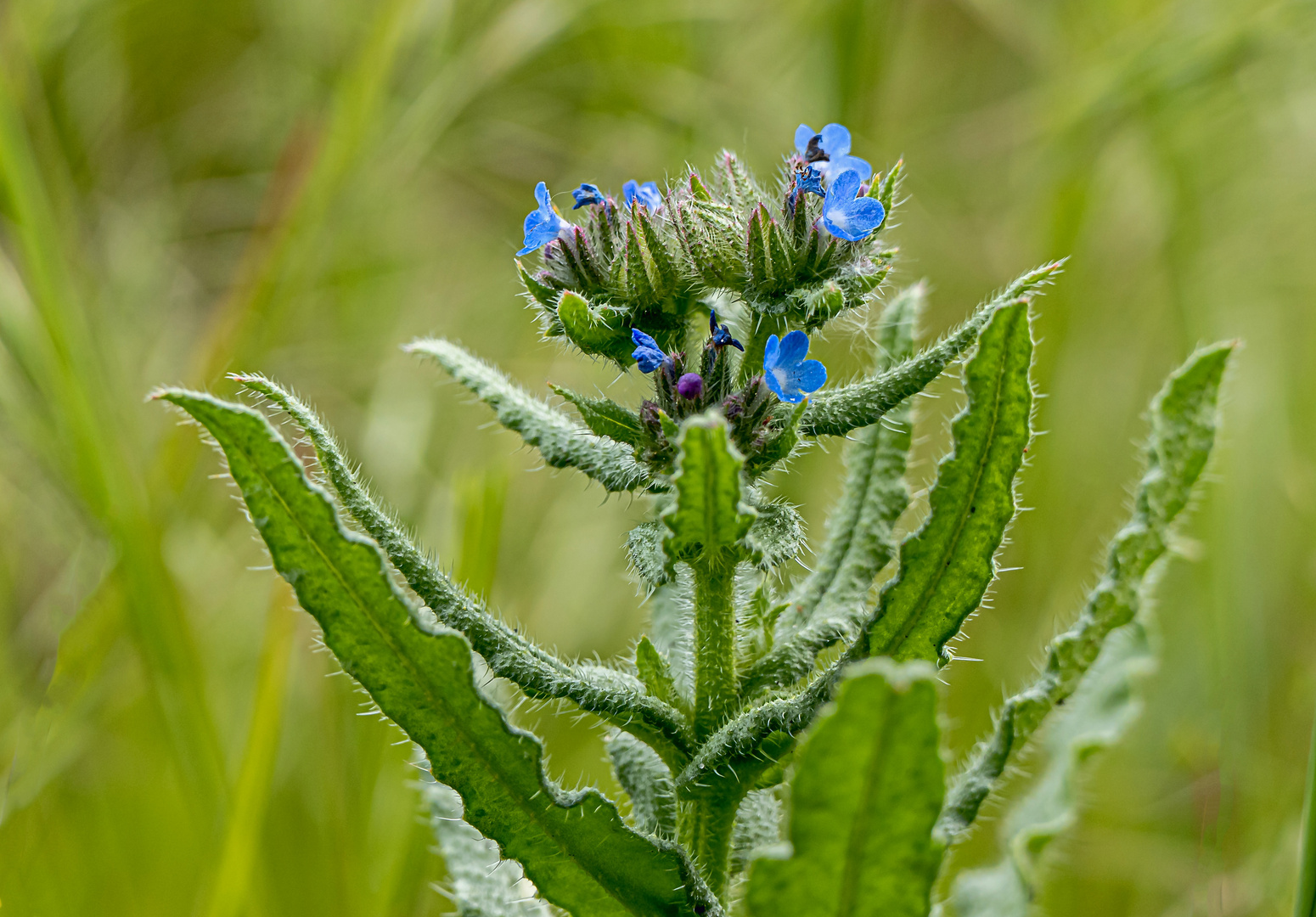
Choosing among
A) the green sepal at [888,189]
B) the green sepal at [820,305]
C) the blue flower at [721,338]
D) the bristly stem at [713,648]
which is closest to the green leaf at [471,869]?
the bristly stem at [713,648]

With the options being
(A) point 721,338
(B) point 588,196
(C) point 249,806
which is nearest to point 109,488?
(C) point 249,806

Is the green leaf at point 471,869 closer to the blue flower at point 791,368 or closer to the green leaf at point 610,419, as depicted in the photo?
the green leaf at point 610,419

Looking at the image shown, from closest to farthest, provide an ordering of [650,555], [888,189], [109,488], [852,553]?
[650,555], [888,189], [852,553], [109,488]

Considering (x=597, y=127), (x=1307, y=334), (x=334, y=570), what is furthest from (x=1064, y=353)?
(x=334, y=570)

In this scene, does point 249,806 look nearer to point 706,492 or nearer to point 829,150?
point 706,492

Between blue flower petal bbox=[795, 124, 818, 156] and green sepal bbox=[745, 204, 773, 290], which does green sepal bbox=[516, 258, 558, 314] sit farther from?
blue flower petal bbox=[795, 124, 818, 156]

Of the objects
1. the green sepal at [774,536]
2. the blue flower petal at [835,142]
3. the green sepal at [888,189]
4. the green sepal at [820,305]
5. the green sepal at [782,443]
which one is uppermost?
the blue flower petal at [835,142]
